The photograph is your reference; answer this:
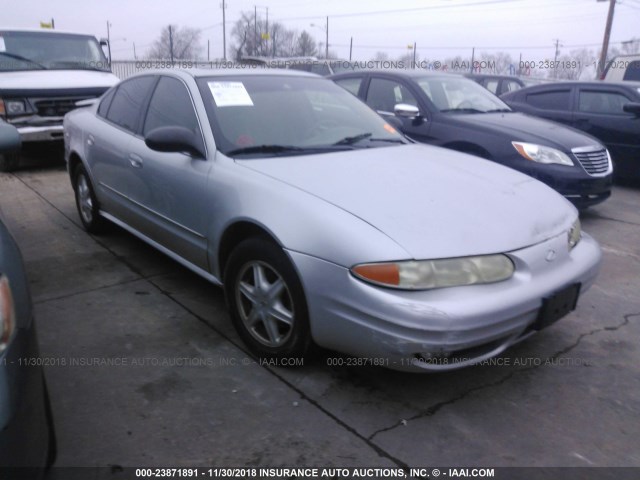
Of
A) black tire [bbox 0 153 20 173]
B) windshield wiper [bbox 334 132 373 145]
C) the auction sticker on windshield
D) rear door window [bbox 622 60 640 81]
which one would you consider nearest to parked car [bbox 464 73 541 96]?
rear door window [bbox 622 60 640 81]

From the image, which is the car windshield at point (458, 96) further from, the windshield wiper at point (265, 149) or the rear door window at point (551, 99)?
the windshield wiper at point (265, 149)

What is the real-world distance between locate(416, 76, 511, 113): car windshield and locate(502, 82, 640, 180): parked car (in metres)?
1.62

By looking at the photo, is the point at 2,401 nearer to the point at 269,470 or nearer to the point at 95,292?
the point at 269,470

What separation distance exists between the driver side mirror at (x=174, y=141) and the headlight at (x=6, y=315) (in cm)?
158

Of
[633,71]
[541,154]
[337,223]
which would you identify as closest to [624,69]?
[633,71]

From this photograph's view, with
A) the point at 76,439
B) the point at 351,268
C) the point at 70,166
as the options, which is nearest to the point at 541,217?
the point at 351,268

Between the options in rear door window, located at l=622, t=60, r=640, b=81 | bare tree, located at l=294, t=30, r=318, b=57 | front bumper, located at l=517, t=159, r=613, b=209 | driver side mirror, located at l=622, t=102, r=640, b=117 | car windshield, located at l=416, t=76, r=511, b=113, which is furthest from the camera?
bare tree, located at l=294, t=30, r=318, b=57

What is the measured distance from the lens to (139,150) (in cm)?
389

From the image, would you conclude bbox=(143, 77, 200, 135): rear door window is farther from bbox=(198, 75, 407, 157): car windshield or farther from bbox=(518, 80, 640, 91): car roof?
bbox=(518, 80, 640, 91): car roof

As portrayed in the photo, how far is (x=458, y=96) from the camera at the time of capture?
6.55 m

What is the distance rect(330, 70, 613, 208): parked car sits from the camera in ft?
18.3

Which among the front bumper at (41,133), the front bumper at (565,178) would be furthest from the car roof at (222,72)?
the front bumper at (41,133)

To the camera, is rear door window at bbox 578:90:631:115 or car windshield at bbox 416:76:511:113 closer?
car windshield at bbox 416:76:511:113

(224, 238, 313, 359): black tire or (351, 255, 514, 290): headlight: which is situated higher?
(351, 255, 514, 290): headlight
